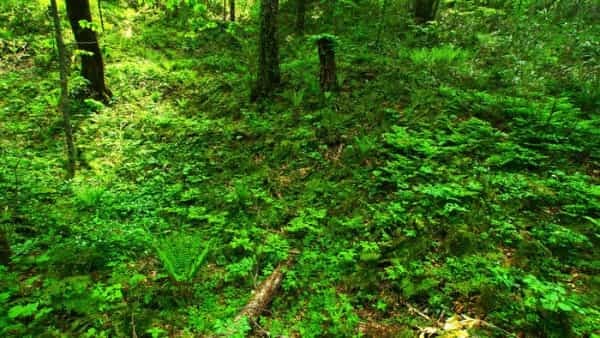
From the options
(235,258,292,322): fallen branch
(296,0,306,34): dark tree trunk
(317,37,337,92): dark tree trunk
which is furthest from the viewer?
(296,0,306,34): dark tree trunk

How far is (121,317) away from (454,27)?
10780 millimetres

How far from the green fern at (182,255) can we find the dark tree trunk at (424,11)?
31.7ft

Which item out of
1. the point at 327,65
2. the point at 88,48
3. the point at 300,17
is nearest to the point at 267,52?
the point at 327,65

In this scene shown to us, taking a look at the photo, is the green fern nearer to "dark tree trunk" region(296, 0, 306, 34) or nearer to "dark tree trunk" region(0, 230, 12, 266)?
"dark tree trunk" region(0, 230, 12, 266)

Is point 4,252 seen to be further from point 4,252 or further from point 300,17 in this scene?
point 300,17

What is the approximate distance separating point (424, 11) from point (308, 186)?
810 centimetres

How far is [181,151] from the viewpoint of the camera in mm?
6410

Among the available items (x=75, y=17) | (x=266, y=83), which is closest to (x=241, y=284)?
(x=266, y=83)

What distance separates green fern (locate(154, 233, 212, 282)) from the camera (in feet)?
11.4

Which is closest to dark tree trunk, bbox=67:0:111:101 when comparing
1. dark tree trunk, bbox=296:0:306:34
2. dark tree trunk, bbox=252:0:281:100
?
dark tree trunk, bbox=252:0:281:100

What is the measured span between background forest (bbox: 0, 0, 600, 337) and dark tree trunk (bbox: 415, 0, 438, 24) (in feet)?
1.49

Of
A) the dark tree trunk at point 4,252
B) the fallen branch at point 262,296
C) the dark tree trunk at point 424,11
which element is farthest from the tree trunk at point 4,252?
the dark tree trunk at point 424,11

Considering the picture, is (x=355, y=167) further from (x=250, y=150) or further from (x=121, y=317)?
(x=121, y=317)

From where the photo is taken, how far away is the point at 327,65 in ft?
23.1
